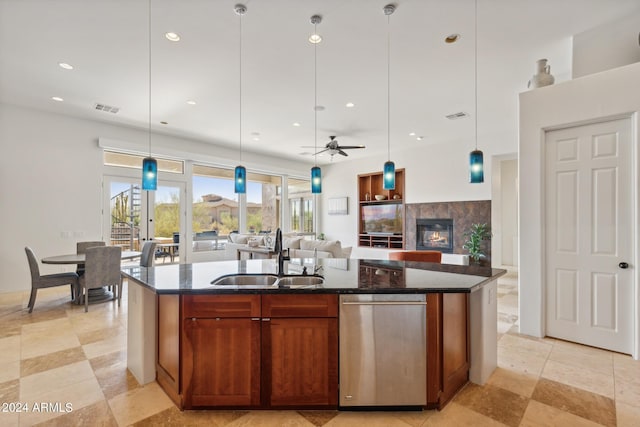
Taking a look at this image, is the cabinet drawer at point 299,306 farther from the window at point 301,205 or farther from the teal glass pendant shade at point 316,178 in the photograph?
the window at point 301,205

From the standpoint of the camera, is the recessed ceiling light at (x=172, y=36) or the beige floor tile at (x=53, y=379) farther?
the recessed ceiling light at (x=172, y=36)

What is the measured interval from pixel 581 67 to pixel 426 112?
245 cm

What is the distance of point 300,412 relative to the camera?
6.63ft

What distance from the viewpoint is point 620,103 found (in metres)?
2.88

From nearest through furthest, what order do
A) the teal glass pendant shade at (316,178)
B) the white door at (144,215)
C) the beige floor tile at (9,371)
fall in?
1. the beige floor tile at (9,371)
2. the teal glass pendant shade at (316,178)
3. the white door at (144,215)

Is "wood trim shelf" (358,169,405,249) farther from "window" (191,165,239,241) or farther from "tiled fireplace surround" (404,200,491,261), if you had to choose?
"window" (191,165,239,241)

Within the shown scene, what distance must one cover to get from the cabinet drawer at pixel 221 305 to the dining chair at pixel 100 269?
10.4ft

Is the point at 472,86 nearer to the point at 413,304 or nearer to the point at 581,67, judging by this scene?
the point at 581,67

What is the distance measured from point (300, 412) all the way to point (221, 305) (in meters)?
0.91

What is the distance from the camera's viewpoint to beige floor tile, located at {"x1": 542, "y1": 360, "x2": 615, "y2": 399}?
7.63ft

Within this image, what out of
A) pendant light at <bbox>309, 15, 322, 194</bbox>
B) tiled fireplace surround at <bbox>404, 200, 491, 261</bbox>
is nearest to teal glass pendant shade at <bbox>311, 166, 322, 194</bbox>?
pendant light at <bbox>309, 15, 322, 194</bbox>

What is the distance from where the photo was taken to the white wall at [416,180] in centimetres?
734

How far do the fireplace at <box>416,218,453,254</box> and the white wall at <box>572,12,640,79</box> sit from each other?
15.3ft

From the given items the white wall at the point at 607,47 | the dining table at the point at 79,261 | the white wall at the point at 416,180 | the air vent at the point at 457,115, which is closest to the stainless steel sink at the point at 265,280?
the dining table at the point at 79,261
